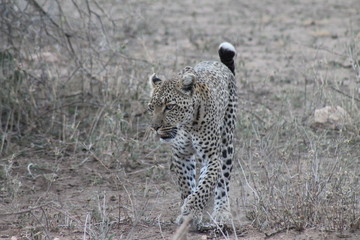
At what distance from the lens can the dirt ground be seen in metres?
7.17

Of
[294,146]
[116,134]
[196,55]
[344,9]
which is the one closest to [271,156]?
[294,146]

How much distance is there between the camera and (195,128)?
7535 mm

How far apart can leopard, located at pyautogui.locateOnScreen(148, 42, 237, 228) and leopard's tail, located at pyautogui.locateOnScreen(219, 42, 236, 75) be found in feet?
1.27

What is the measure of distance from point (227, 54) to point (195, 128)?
1.33 metres

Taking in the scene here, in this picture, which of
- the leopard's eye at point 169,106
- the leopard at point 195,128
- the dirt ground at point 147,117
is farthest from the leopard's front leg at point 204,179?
the leopard's eye at point 169,106

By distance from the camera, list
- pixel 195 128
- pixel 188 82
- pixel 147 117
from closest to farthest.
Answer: pixel 188 82 < pixel 195 128 < pixel 147 117

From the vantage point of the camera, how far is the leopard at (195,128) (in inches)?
288

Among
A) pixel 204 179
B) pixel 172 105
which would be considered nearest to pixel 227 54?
pixel 172 105

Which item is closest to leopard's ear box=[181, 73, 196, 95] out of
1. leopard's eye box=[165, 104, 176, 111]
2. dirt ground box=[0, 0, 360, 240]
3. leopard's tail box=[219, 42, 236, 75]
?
leopard's eye box=[165, 104, 176, 111]

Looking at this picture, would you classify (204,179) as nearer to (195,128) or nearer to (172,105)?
(195,128)

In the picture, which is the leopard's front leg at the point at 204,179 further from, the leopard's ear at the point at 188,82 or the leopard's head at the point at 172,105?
the leopard's ear at the point at 188,82

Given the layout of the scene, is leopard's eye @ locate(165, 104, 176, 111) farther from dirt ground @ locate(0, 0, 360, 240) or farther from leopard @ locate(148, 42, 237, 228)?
dirt ground @ locate(0, 0, 360, 240)

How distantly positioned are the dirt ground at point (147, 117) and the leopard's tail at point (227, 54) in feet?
3.07

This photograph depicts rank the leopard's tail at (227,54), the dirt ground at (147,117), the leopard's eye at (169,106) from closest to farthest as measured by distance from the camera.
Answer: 1. the dirt ground at (147,117)
2. the leopard's eye at (169,106)
3. the leopard's tail at (227,54)
